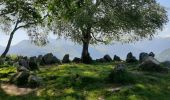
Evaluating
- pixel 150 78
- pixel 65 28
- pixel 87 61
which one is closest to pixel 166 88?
pixel 150 78

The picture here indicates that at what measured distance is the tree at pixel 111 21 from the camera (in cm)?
6650

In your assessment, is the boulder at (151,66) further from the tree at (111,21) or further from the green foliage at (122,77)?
the tree at (111,21)

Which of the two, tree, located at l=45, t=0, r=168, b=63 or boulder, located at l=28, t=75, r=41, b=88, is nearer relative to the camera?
boulder, located at l=28, t=75, r=41, b=88

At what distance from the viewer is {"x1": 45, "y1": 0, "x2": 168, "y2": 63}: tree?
66500mm

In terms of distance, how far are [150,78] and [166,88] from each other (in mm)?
3363

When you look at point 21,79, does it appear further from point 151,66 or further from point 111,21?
point 111,21

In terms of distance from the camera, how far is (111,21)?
68250mm

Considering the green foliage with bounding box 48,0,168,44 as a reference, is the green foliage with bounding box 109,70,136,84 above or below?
below

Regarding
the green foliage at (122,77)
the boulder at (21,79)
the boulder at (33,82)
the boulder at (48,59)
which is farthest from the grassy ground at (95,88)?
the boulder at (48,59)

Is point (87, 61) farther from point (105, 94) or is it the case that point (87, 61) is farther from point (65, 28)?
point (105, 94)

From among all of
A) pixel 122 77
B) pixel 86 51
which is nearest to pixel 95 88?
pixel 122 77

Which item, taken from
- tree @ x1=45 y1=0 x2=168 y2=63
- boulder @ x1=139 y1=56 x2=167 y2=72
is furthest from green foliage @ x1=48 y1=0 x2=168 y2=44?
boulder @ x1=139 y1=56 x2=167 y2=72

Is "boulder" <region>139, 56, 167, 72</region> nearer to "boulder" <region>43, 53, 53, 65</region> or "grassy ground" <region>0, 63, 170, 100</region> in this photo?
"grassy ground" <region>0, 63, 170, 100</region>

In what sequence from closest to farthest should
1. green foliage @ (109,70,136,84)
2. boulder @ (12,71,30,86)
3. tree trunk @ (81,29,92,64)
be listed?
green foliage @ (109,70,136,84) → boulder @ (12,71,30,86) → tree trunk @ (81,29,92,64)
